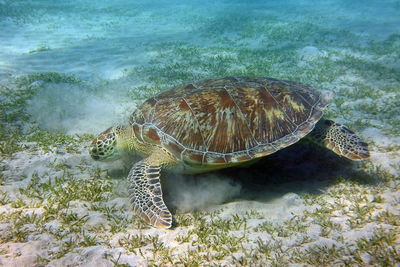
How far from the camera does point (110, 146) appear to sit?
4.02 metres

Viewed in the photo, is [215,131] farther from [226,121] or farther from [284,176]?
[284,176]

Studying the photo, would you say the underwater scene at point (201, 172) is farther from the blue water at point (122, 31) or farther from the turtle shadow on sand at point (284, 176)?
the blue water at point (122, 31)

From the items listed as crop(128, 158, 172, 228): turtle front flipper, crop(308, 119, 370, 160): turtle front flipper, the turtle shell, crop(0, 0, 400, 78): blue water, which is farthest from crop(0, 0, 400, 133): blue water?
crop(308, 119, 370, 160): turtle front flipper

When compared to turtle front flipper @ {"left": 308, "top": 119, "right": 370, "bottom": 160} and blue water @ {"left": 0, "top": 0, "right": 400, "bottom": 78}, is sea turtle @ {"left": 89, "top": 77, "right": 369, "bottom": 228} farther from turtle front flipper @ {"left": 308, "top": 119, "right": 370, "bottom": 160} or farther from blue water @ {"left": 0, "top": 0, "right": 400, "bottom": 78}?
blue water @ {"left": 0, "top": 0, "right": 400, "bottom": 78}

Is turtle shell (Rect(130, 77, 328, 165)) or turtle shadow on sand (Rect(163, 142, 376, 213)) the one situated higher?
turtle shell (Rect(130, 77, 328, 165))

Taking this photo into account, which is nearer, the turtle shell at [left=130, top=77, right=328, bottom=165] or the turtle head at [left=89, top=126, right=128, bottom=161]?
the turtle shell at [left=130, top=77, right=328, bottom=165]

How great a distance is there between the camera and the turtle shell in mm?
3516

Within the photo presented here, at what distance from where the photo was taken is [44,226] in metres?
2.68

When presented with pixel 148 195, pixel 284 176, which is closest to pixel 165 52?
pixel 284 176

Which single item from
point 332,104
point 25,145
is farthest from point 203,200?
point 332,104

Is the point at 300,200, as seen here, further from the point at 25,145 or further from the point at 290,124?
the point at 25,145

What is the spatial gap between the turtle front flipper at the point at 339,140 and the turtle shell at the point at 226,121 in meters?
0.28

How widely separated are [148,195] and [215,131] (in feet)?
4.31

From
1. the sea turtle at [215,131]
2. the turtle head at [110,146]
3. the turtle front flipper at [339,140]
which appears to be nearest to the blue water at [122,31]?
the turtle head at [110,146]
